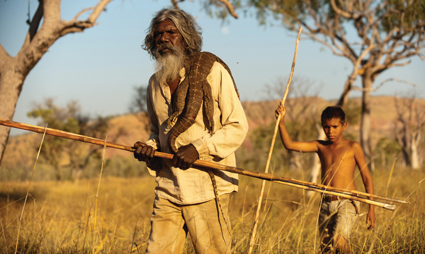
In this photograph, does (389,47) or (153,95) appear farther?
(389,47)

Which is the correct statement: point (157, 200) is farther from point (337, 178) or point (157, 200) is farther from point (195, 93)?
point (337, 178)

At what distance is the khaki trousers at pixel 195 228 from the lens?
2.30m

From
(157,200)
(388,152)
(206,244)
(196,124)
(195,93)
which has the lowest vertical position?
(206,244)

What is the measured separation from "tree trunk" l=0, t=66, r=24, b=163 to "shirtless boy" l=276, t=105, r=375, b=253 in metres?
3.04

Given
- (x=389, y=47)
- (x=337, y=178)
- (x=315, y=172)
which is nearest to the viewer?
(x=337, y=178)

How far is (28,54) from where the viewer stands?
177 inches

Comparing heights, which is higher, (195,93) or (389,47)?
(389,47)

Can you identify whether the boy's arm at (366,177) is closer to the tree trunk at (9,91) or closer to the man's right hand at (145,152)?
the man's right hand at (145,152)

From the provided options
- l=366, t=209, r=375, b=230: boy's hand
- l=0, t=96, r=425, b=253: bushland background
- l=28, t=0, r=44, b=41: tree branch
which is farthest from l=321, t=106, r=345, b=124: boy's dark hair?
l=28, t=0, r=44, b=41: tree branch

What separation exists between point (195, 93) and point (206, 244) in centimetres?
88

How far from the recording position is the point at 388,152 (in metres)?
27.3

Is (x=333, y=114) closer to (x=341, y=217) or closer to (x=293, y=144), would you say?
(x=293, y=144)

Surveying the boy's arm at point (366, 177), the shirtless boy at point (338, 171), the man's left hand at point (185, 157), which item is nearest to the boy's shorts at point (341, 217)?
the shirtless boy at point (338, 171)

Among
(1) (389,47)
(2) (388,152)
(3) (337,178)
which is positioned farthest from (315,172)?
(2) (388,152)
